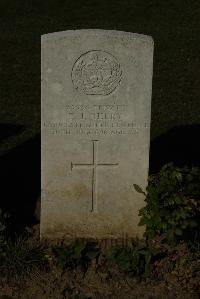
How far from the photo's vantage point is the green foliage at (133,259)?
556cm

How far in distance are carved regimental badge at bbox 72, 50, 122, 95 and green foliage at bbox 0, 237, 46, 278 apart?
1632 mm

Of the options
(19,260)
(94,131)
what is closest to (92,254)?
(19,260)

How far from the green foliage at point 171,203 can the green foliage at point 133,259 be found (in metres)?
0.20

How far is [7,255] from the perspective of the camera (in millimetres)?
5629

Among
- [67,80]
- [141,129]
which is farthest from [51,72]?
[141,129]

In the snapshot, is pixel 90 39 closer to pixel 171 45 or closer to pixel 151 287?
pixel 151 287

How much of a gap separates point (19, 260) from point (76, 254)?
21.2 inches

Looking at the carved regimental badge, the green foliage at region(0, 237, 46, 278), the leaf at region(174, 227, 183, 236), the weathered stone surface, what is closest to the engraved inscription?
the weathered stone surface

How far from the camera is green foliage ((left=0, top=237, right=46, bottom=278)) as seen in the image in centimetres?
558

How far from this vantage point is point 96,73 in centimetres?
583

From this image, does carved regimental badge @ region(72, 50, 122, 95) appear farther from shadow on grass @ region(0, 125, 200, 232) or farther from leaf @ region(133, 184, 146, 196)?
shadow on grass @ region(0, 125, 200, 232)

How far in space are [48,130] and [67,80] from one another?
53 cm

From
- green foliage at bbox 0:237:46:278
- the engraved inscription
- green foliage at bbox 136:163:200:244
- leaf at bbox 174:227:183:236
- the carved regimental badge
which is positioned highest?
the carved regimental badge

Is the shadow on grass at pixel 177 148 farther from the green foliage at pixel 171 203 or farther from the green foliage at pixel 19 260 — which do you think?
the green foliage at pixel 19 260
